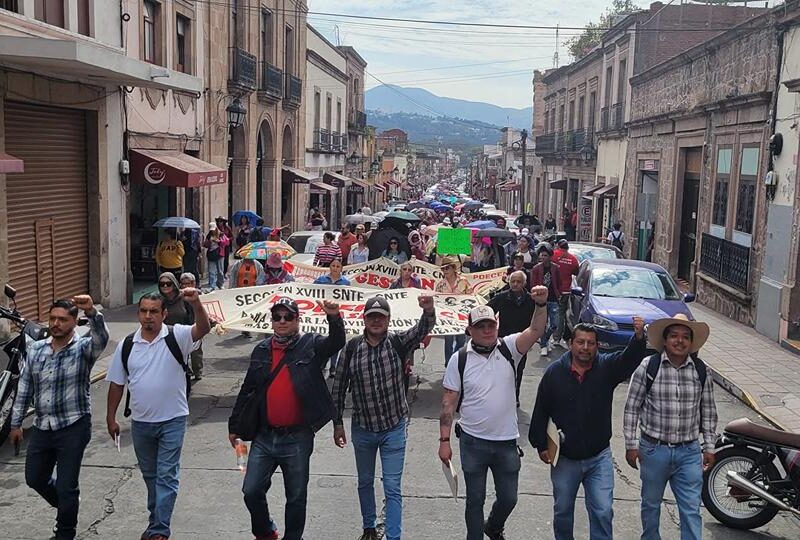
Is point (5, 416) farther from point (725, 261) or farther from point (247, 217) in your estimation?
point (247, 217)

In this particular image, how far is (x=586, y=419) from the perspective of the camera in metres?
5.58

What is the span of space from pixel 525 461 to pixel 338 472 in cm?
190

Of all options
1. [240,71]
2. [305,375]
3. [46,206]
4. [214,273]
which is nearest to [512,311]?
[305,375]

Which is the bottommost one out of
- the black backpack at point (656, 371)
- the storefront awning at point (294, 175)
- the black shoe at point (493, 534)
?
the black shoe at point (493, 534)

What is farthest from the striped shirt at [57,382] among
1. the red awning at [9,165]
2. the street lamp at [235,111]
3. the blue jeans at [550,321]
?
the street lamp at [235,111]

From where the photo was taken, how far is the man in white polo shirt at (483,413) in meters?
Answer: 5.82

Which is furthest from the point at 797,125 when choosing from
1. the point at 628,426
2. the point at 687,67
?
the point at 628,426

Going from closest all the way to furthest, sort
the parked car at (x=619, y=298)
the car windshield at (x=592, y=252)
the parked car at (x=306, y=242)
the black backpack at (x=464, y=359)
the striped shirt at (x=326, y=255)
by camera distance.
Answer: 1. the black backpack at (x=464, y=359)
2. the parked car at (x=619, y=298)
3. the striped shirt at (x=326, y=255)
4. the car windshield at (x=592, y=252)
5. the parked car at (x=306, y=242)

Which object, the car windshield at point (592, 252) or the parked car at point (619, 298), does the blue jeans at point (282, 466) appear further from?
the car windshield at point (592, 252)

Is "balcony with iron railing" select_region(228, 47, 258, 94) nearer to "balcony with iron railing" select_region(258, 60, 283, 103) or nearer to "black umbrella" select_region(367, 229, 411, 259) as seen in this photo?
"balcony with iron railing" select_region(258, 60, 283, 103)

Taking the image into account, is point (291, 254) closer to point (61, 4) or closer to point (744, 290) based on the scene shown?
point (61, 4)

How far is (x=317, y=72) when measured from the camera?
40.8 metres

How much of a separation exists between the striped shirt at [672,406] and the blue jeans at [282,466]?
2259mm

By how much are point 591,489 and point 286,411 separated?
212cm
